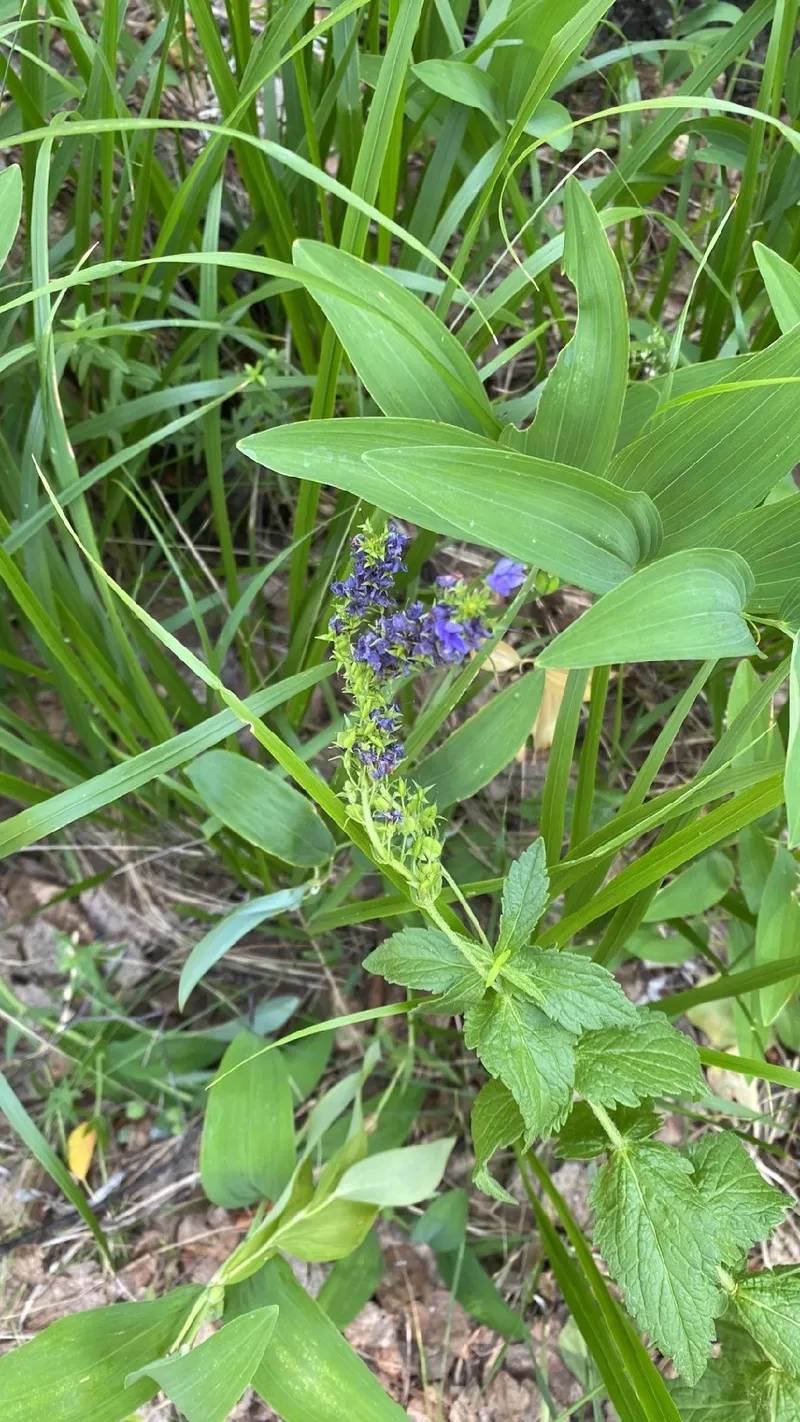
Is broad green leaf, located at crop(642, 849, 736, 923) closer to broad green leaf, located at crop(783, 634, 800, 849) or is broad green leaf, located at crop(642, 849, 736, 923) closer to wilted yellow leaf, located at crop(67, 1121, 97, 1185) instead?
broad green leaf, located at crop(783, 634, 800, 849)

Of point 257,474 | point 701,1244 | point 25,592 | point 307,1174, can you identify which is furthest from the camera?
point 257,474

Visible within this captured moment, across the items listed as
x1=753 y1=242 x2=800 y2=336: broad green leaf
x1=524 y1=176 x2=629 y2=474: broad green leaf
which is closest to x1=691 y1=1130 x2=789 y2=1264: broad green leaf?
x1=524 y1=176 x2=629 y2=474: broad green leaf

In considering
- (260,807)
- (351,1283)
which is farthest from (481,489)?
(351,1283)

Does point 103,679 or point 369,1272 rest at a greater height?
point 103,679

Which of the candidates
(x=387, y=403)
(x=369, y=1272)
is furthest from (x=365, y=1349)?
(x=387, y=403)

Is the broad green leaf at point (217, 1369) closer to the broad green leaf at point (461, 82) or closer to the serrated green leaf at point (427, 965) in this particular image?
the serrated green leaf at point (427, 965)

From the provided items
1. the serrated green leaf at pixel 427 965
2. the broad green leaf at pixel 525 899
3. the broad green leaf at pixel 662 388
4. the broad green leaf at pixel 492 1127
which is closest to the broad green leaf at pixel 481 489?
the broad green leaf at pixel 662 388

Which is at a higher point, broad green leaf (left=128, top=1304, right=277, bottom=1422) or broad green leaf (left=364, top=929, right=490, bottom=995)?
broad green leaf (left=364, top=929, right=490, bottom=995)

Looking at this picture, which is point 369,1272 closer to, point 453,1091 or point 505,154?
point 453,1091
